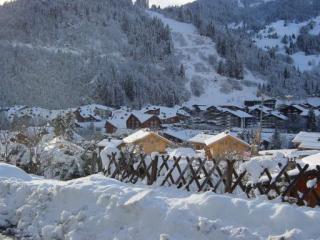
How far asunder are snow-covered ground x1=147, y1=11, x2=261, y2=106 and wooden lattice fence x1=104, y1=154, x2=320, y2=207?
12373cm

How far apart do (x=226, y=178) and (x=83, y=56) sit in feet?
473

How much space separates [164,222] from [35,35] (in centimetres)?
16531

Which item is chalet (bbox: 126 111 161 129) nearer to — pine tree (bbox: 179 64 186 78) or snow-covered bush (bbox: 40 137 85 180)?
snow-covered bush (bbox: 40 137 85 180)

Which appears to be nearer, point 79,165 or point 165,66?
point 79,165

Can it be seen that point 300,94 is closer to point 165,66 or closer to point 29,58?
point 165,66

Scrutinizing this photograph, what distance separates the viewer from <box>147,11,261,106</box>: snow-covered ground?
152m

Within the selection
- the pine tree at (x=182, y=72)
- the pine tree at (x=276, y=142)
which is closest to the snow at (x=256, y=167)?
the pine tree at (x=276, y=142)

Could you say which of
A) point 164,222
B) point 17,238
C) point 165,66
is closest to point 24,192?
point 17,238

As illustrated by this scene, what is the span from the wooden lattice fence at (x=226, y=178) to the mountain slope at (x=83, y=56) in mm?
107370

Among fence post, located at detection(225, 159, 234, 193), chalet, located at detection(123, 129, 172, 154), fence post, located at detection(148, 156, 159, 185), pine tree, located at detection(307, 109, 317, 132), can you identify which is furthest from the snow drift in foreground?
pine tree, located at detection(307, 109, 317, 132)

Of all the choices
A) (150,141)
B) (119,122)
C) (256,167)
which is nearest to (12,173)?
(256,167)

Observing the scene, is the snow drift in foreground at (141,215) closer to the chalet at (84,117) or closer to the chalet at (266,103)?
the chalet at (84,117)

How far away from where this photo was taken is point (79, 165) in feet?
70.7

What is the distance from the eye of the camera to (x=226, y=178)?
12836 mm
